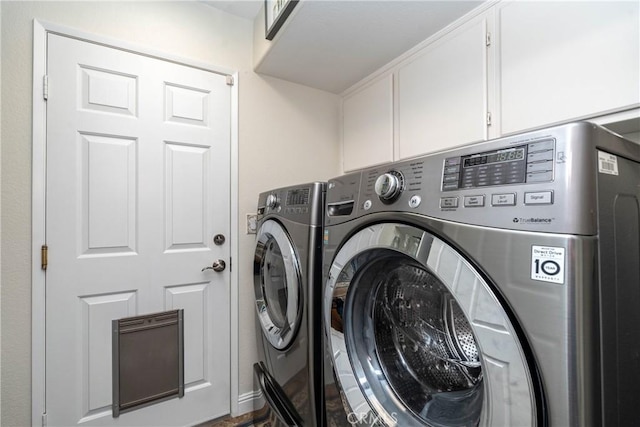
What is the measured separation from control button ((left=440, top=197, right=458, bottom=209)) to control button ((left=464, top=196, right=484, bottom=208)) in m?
0.02

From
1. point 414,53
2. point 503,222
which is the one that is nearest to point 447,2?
point 414,53

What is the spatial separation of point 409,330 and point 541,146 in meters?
0.62

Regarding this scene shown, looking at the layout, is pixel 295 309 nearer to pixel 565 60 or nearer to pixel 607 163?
pixel 607 163

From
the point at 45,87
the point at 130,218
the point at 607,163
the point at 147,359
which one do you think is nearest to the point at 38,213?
the point at 130,218

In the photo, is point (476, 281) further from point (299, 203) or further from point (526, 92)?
point (526, 92)

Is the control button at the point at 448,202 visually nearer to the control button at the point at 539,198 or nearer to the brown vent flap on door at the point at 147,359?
the control button at the point at 539,198

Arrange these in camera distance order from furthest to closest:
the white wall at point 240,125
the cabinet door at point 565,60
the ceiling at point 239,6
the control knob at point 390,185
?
the ceiling at point 239,6 < the white wall at point 240,125 < the cabinet door at point 565,60 < the control knob at point 390,185

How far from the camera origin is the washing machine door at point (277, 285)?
1185 millimetres

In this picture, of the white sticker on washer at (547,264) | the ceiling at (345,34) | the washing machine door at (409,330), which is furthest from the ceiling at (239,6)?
the white sticker on washer at (547,264)

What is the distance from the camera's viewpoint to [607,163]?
511 millimetres

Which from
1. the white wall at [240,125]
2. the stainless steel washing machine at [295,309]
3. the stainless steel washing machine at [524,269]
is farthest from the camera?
the white wall at [240,125]

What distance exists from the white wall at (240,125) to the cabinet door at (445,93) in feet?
2.25

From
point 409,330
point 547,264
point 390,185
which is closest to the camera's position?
point 547,264

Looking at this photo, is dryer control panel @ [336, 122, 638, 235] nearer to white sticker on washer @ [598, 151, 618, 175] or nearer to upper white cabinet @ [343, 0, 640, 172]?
white sticker on washer @ [598, 151, 618, 175]
